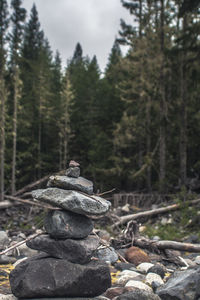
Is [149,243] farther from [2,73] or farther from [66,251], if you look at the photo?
[2,73]

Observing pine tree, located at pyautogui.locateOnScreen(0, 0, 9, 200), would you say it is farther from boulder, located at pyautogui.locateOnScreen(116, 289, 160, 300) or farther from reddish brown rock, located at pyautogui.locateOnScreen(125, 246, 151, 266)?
boulder, located at pyautogui.locateOnScreen(116, 289, 160, 300)

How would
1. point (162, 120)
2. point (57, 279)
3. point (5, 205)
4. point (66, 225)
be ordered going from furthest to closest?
point (162, 120) < point (5, 205) < point (66, 225) < point (57, 279)

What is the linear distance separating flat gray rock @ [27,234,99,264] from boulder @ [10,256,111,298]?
0.10 meters

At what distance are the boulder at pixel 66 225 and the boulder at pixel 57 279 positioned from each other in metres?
0.38

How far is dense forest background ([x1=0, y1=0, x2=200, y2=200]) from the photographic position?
57.4ft

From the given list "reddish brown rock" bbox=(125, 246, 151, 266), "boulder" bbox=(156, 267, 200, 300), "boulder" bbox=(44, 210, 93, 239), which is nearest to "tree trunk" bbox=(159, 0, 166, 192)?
"reddish brown rock" bbox=(125, 246, 151, 266)

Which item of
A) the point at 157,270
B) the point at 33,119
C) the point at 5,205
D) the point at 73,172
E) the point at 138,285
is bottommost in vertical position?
the point at 5,205

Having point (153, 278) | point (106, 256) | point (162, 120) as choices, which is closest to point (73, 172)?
point (153, 278)

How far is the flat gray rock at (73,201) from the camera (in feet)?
14.0

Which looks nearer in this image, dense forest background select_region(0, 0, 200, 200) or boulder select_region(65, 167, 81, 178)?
boulder select_region(65, 167, 81, 178)

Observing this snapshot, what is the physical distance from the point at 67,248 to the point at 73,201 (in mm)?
724

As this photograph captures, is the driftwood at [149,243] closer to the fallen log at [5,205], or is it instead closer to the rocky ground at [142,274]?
the rocky ground at [142,274]

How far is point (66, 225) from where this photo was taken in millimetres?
4422

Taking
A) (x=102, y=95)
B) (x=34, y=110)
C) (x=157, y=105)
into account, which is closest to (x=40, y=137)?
(x=34, y=110)
